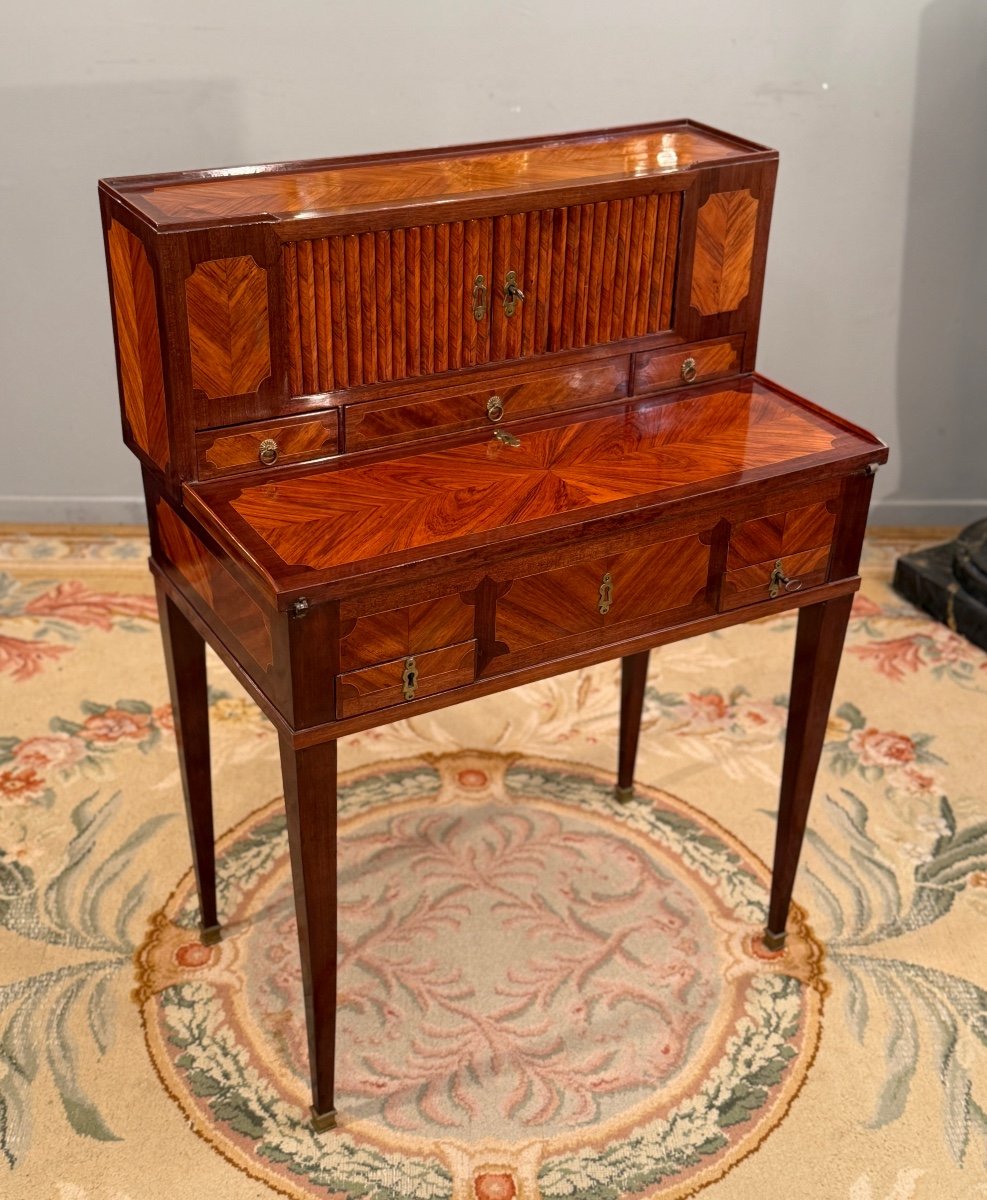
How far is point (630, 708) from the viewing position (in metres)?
3.04

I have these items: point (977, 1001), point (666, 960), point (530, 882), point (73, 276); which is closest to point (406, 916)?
point (530, 882)

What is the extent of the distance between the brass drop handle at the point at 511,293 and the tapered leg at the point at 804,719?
2.22 ft

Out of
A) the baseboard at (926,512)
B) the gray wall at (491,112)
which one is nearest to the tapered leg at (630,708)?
the gray wall at (491,112)

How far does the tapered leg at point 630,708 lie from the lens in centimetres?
300

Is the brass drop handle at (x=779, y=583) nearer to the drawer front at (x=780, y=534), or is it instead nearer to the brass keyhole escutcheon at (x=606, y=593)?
the drawer front at (x=780, y=534)

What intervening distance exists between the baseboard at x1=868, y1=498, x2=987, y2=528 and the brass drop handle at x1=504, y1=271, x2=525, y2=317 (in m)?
2.14

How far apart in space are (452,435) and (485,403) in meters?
0.07

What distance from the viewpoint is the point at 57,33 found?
339 cm

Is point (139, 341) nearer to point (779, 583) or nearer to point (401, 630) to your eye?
point (401, 630)

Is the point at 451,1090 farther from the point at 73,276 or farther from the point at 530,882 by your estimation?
the point at 73,276

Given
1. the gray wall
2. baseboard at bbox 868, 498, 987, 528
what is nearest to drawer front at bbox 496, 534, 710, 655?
the gray wall

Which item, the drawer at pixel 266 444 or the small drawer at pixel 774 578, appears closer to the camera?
the drawer at pixel 266 444

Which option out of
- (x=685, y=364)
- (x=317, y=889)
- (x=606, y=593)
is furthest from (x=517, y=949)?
(x=685, y=364)

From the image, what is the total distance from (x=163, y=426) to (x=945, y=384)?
8.48 ft
